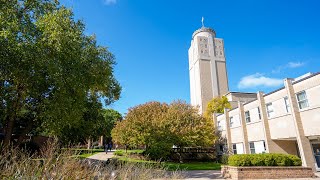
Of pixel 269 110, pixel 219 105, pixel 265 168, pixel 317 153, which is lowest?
pixel 265 168

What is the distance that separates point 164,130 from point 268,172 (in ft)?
50.3

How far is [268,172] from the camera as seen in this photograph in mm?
15664

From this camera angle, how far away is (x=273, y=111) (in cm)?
2377

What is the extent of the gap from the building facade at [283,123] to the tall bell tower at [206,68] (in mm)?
26284

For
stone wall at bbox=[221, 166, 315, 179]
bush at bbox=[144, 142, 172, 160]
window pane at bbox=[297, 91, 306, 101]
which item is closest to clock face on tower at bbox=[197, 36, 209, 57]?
bush at bbox=[144, 142, 172, 160]

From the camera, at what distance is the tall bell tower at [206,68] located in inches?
2303

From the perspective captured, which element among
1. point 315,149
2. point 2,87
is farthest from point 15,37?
point 315,149

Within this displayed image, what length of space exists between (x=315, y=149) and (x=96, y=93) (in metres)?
20.2

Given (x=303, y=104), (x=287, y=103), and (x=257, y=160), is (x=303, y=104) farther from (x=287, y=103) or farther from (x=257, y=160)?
(x=257, y=160)

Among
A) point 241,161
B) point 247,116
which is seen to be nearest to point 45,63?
point 241,161

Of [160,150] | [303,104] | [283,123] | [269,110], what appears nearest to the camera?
[303,104]

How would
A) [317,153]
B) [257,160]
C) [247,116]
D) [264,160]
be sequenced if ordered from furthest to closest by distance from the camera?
[247,116]
[317,153]
[264,160]
[257,160]

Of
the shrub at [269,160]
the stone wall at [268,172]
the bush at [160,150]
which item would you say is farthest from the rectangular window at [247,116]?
the stone wall at [268,172]

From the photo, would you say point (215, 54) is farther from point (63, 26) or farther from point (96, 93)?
point (63, 26)
